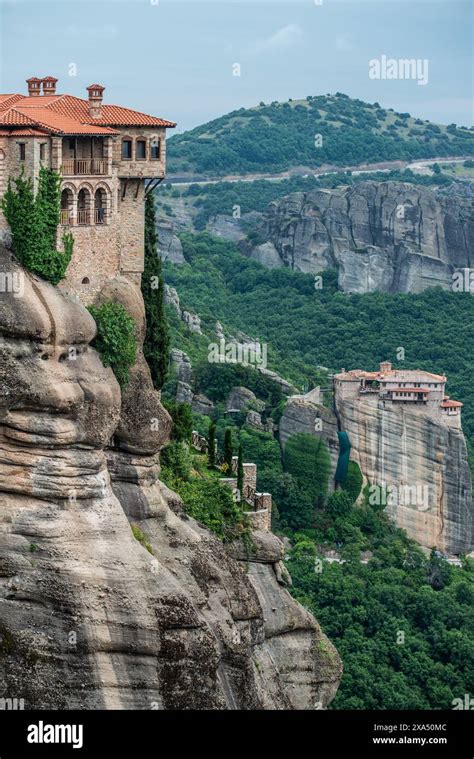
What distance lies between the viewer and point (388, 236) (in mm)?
142625

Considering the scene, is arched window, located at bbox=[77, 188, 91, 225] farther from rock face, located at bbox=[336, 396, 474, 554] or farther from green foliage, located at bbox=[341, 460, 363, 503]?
rock face, located at bbox=[336, 396, 474, 554]

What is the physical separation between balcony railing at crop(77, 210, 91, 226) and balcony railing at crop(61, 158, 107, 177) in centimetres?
94

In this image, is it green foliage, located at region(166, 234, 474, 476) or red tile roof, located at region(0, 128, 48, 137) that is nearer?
red tile roof, located at region(0, 128, 48, 137)

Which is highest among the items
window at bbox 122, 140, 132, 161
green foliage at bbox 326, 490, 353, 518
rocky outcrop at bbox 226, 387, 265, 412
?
window at bbox 122, 140, 132, 161

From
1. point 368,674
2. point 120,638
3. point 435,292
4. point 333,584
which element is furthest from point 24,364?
point 435,292

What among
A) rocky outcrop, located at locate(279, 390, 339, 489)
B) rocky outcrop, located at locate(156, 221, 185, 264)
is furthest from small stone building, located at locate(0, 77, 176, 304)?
rocky outcrop, located at locate(156, 221, 185, 264)

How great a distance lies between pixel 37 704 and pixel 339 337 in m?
88.6

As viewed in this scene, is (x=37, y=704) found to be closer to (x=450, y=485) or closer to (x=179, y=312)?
(x=450, y=485)

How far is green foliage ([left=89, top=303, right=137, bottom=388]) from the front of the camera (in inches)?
1874

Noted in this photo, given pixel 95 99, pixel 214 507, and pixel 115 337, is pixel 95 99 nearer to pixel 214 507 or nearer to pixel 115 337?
pixel 115 337

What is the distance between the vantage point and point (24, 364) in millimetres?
44406

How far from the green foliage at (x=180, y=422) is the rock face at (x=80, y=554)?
15.5ft

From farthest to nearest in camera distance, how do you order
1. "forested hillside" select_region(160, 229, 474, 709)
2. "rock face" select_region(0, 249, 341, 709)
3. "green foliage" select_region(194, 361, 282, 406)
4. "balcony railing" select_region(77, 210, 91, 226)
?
"green foliage" select_region(194, 361, 282, 406)
"forested hillside" select_region(160, 229, 474, 709)
"balcony railing" select_region(77, 210, 91, 226)
"rock face" select_region(0, 249, 341, 709)

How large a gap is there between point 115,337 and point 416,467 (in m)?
50.9
